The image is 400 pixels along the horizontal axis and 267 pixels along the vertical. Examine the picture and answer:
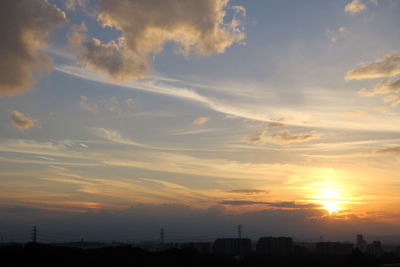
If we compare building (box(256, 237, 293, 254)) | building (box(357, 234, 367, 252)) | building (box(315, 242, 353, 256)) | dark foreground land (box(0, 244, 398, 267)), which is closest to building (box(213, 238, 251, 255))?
building (box(256, 237, 293, 254))

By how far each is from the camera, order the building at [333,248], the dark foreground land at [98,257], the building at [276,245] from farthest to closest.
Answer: the building at [276,245], the building at [333,248], the dark foreground land at [98,257]

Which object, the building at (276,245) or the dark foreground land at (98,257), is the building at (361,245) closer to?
the building at (276,245)

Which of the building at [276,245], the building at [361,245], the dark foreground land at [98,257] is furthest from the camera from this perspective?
the building at [361,245]

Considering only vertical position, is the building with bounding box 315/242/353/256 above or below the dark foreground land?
below

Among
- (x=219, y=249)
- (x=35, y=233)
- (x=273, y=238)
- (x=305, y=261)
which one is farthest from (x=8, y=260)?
(x=273, y=238)

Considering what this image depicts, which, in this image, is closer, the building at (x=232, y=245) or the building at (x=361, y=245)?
the building at (x=232, y=245)

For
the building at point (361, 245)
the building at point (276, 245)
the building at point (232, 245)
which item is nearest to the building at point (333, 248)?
the building at point (276, 245)

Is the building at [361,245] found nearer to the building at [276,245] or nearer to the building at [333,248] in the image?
the building at [333,248]

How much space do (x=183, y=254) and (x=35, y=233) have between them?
97.9 feet

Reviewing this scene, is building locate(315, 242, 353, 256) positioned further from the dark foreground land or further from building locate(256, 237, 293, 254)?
the dark foreground land

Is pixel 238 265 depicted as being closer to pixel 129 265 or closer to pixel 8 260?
pixel 129 265

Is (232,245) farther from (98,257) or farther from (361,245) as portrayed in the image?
(361,245)

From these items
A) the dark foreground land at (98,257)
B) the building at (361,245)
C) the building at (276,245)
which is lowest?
the building at (361,245)

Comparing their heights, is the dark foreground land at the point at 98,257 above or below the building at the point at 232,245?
above
